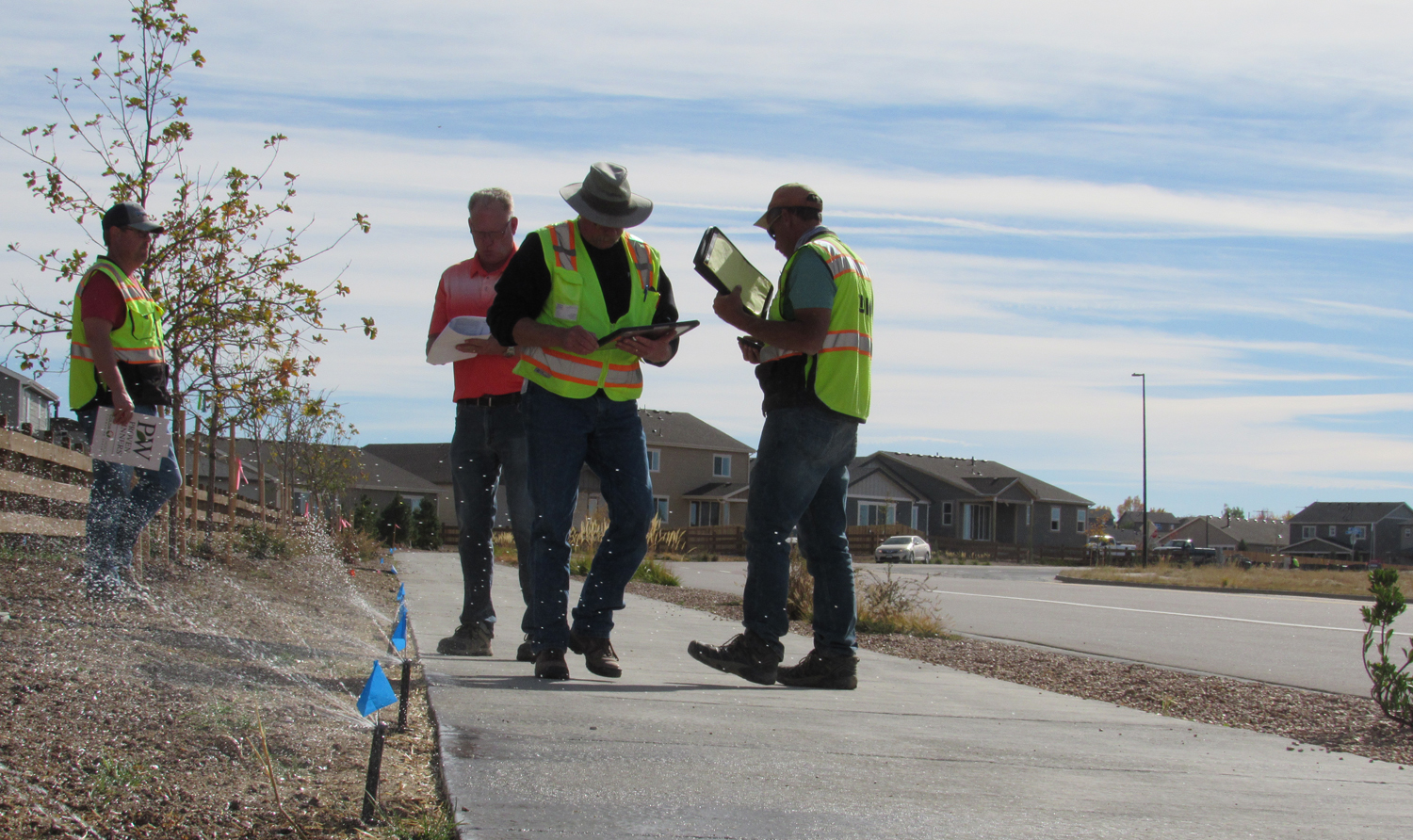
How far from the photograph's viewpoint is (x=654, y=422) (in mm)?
64500

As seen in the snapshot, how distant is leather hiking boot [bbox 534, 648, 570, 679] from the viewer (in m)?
3.87

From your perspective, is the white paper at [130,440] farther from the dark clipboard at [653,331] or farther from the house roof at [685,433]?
the house roof at [685,433]

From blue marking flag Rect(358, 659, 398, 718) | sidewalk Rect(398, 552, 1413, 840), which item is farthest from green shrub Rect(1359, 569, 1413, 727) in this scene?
blue marking flag Rect(358, 659, 398, 718)

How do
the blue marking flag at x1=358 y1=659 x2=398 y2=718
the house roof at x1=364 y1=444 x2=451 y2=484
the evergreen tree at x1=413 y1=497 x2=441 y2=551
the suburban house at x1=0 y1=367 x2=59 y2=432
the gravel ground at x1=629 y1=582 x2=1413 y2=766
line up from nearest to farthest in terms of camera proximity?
the blue marking flag at x1=358 y1=659 x2=398 y2=718
the gravel ground at x1=629 y1=582 x2=1413 y2=766
the evergreen tree at x1=413 y1=497 x2=441 y2=551
the suburban house at x1=0 y1=367 x2=59 y2=432
the house roof at x1=364 y1=444 x2=451 y2=484

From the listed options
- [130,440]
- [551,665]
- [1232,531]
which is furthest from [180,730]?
[1232,531]

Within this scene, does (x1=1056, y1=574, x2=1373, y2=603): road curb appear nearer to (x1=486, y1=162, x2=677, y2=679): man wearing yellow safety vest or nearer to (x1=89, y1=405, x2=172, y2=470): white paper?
(x1=486, y1=162, x2=677, y2=679): man wearing yellow safety vest

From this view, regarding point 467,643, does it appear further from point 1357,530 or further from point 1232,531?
point 1232,531

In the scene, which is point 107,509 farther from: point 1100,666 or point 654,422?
point 654,422

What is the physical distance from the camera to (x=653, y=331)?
3.91m

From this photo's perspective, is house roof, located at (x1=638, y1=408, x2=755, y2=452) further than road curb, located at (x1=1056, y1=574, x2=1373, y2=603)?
Yes

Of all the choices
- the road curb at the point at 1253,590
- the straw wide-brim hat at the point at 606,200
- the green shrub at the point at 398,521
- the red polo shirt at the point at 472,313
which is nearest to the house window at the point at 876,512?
the green shrub at the point at 398,521

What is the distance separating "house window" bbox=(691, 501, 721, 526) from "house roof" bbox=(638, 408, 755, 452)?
3.21 m

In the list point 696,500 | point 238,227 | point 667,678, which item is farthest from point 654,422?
point 667,678

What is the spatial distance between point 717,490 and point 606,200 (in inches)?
2362
